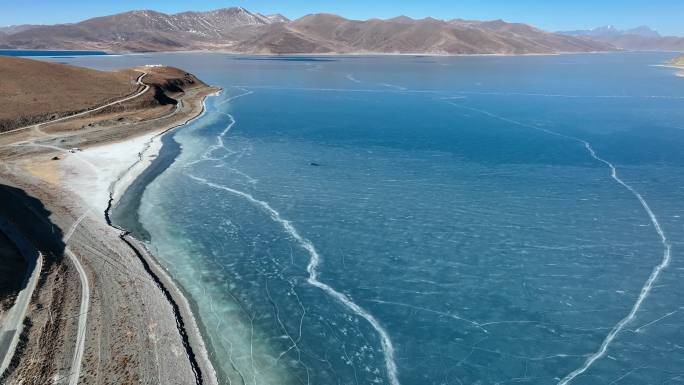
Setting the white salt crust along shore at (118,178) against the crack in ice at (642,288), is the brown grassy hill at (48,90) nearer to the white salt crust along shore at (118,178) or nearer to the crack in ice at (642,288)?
the white salt crust along shore at (118,178)

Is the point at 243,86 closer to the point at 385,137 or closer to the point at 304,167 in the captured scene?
the point at 385,137

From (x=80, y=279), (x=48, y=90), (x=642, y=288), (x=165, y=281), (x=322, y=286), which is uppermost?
(x=48, y=90)

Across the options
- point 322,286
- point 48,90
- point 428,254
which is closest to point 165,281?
point 322,286

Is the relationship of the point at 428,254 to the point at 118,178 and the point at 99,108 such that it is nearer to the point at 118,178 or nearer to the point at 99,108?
the point at 118,178

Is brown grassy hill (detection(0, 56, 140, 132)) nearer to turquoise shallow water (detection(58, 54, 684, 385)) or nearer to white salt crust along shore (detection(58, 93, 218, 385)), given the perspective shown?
white salt crust along shore (detection(58, 93, 218, 385))

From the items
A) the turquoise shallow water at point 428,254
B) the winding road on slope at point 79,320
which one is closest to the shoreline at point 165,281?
the turquoise shallow water at point 428,254

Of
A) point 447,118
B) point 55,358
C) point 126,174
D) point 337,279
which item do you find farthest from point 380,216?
point 447,118
